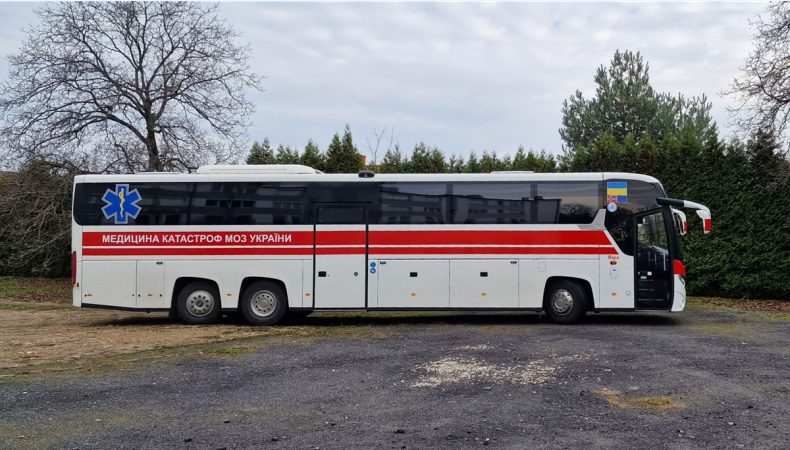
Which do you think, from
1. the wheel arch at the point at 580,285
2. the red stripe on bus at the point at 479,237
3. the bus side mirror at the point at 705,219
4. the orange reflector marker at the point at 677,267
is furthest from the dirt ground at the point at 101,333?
the bus side mirror at the point at 705,219

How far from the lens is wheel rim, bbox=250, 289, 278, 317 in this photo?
13414 mm

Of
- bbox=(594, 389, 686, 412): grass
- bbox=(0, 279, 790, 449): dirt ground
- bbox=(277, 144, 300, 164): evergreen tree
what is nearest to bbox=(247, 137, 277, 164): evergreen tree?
bbox=(277, 144, 300, 164): evergreen tree

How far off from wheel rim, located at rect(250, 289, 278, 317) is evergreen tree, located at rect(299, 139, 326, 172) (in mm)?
9487

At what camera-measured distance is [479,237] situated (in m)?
13.2

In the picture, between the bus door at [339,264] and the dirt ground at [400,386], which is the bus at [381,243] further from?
the dirt ground at [400,386]

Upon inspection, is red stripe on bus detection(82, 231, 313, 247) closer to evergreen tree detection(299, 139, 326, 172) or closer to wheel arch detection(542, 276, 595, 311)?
wheel arch detection(542, 276, 595, 311)

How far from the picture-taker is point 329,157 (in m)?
22.2

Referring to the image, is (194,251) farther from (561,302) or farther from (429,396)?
(429,396)

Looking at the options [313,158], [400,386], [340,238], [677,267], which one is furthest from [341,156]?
[400,386]

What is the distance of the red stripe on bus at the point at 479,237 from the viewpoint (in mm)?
13133

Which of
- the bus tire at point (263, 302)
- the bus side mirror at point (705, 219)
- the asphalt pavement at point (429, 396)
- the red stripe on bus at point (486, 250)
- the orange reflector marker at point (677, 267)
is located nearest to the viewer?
the asphalt pavement at point (429, 396)

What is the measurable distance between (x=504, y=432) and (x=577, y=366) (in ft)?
10.5

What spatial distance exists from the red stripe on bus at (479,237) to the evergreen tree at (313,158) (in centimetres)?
960

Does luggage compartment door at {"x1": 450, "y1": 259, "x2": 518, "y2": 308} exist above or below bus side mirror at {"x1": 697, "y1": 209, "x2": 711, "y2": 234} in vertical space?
below
